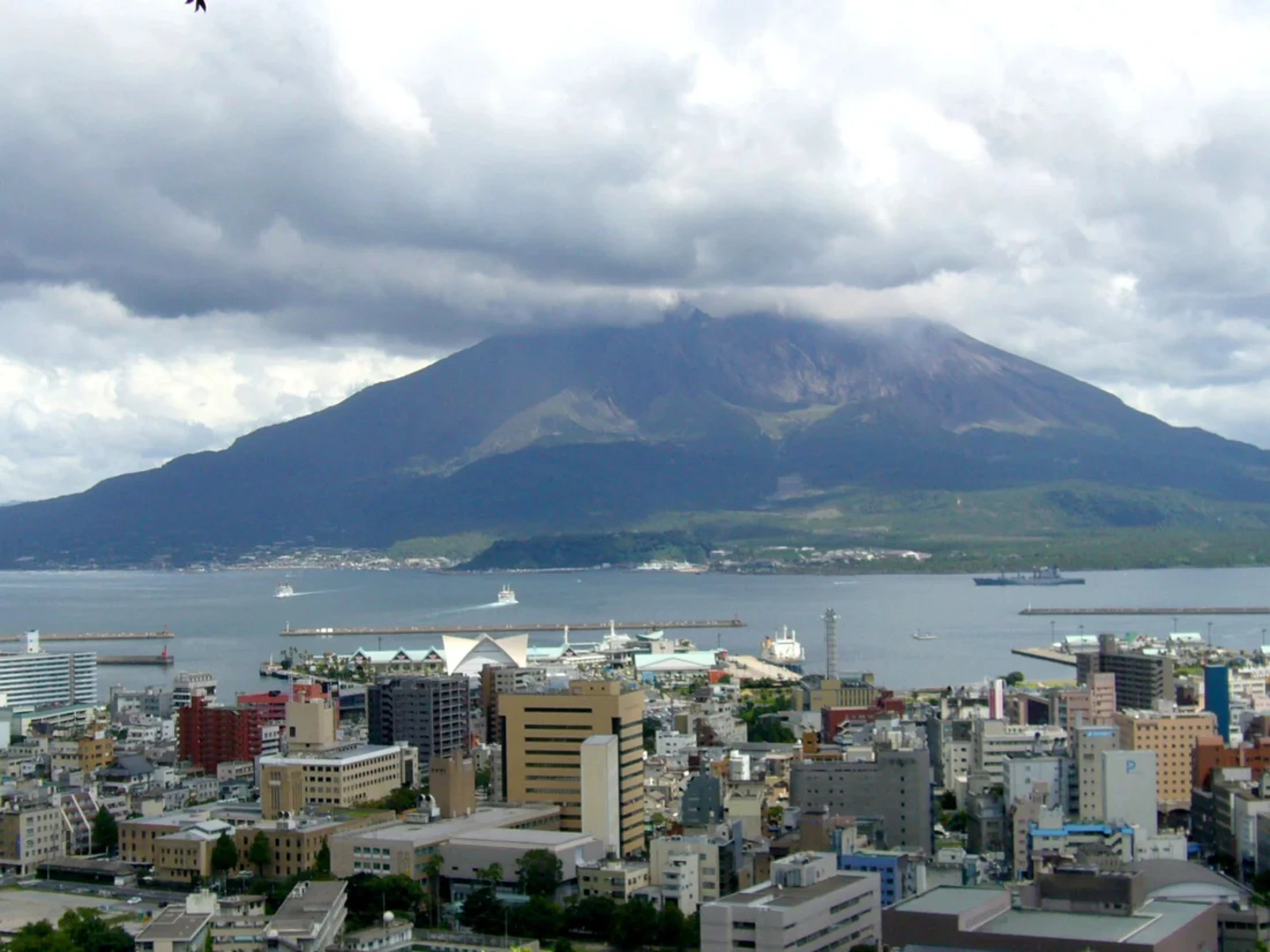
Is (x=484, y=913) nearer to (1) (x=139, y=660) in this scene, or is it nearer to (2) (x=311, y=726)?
(2) (x=311, y=726)

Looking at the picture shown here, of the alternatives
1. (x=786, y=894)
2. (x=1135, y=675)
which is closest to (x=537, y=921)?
(x=786, y=894)

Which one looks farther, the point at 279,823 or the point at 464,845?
the point at 279,823

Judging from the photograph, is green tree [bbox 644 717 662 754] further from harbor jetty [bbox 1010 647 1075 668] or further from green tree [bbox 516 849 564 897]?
harbor jetty [bbox 1010 647 1075 668]

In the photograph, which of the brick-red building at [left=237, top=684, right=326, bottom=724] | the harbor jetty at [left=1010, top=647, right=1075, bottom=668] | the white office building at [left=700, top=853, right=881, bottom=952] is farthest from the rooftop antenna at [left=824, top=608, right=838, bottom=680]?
the white office building at [left=700, top=853, right=881, bottom=952]

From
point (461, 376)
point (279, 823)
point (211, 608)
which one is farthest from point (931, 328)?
point (279, 823)

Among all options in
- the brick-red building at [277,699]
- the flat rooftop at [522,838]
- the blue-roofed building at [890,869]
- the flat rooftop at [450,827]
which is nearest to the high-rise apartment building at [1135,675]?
the brick-red building at [277,699]

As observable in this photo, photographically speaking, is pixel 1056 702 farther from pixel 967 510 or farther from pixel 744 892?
pixel 967 510
